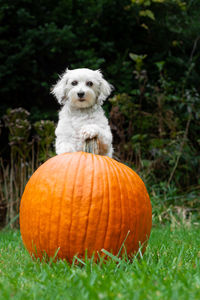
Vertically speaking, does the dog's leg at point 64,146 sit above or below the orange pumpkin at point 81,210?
Answer: above

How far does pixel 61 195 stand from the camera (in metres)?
2.47

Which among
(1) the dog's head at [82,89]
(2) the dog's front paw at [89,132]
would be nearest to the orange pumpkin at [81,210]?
(2) the dog's front paw at [89,132]

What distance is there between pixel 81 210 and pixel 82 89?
1.00 metres

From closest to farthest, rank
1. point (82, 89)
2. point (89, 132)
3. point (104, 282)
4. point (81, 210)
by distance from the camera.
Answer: point (104, 282), point (81, 210), point (89, 132), point (82, 89)

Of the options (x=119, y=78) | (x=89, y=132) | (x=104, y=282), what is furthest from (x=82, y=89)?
(x=119, y=78)

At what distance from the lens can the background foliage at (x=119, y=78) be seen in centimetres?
616

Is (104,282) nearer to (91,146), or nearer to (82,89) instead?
(91,146)

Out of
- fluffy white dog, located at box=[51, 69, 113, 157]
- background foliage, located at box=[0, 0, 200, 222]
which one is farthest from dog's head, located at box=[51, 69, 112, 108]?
background foliage, located at box=[0, 0, 200, 222]

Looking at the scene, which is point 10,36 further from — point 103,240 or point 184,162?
point 103,240

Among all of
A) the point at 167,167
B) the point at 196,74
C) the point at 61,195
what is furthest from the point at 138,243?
the point at 196,74

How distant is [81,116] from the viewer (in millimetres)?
2916

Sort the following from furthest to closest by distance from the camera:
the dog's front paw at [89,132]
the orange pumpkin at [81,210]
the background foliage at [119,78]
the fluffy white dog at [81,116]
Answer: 1. the background foliage at [119,78]
2. the fluffy white dog at [81,116]
3. the dog's front paw at [89,132]
4. the orange pumpkin at [81,210]

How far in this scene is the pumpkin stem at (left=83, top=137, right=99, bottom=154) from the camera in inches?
109

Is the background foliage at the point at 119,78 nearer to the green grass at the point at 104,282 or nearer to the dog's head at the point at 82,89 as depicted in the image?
the dog's head at the point at 82,89
